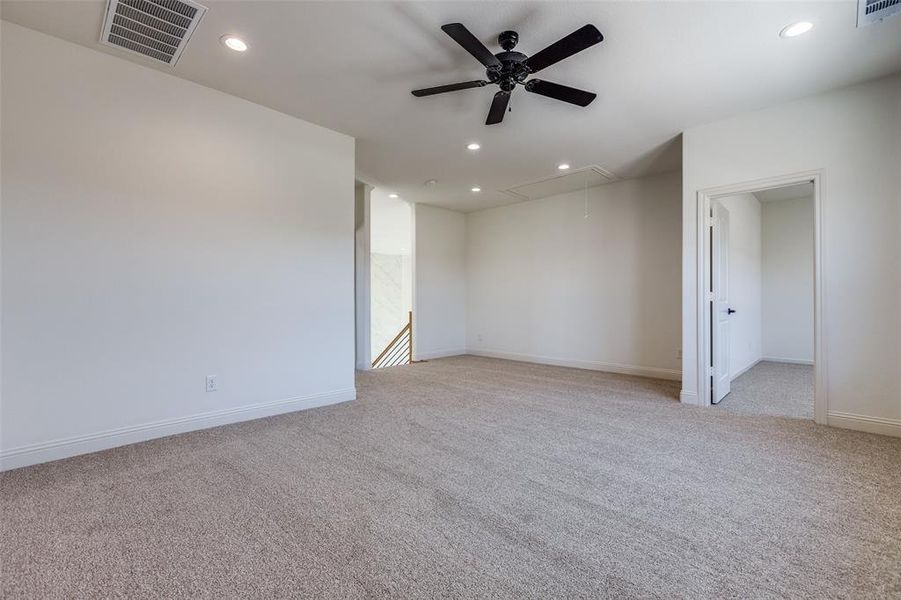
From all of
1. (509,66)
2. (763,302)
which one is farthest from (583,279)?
(509,66)

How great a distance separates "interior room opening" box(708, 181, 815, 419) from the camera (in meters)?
3.83

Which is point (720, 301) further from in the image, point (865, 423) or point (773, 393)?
point (865, 423)

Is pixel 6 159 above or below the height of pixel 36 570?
above

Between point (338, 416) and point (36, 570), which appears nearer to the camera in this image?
point (36, 570)

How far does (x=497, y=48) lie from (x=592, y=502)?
9.03ft

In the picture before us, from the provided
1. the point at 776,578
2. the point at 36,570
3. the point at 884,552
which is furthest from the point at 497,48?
the point at 36,570

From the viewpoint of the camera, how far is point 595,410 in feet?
11.8

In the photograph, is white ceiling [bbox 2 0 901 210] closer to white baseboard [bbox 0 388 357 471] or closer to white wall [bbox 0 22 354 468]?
white wall [bbox 0 22 354 468]

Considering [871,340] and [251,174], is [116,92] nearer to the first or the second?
[251,174]

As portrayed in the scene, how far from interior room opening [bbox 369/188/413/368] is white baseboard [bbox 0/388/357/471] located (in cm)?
436

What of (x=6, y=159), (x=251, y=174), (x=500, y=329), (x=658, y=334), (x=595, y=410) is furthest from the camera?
(x=500, y=329)

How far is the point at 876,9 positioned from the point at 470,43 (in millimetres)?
2278

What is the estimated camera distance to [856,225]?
297cm

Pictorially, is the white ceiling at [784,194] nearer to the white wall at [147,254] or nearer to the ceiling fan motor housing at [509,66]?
the ceiling fan motor housing at [509,66]
